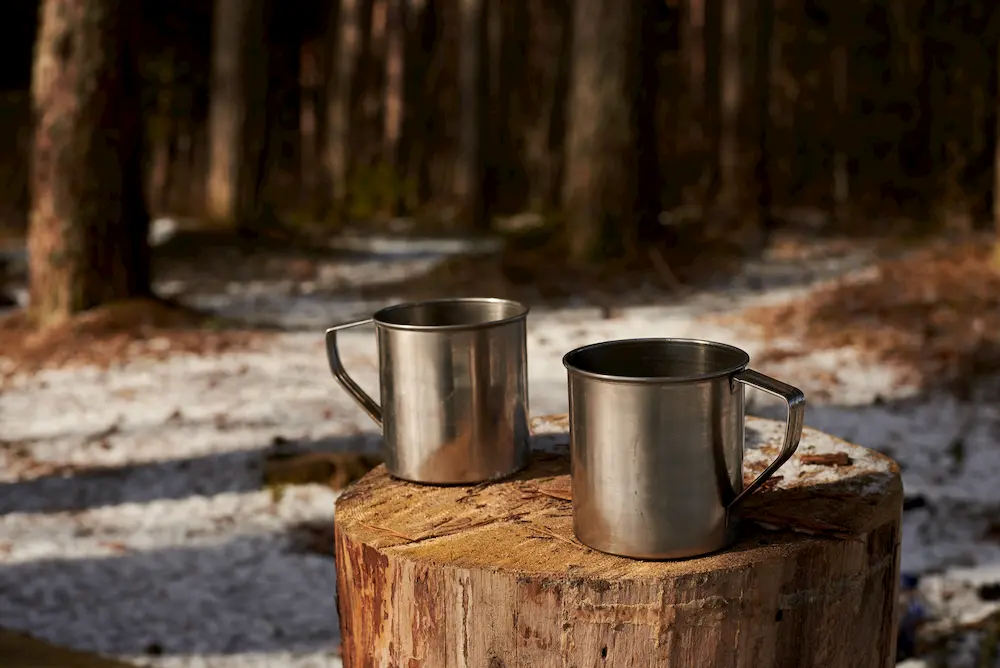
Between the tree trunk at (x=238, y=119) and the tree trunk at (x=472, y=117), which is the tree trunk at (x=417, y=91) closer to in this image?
the tree trunk at (x=472, y=117)

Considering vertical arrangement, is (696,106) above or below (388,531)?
above

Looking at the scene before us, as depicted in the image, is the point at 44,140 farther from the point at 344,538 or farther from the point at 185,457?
the point at 344,538

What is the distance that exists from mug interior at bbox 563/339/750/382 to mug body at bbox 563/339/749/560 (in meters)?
0.06

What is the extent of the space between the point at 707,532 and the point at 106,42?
589cm

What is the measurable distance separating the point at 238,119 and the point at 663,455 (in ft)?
36.0

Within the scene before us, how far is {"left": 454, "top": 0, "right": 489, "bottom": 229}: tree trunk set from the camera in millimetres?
12781

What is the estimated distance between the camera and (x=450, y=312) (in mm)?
2168

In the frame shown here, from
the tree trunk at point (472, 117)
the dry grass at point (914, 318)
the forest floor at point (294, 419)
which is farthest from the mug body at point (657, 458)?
the tree trunk at point (472, 117)

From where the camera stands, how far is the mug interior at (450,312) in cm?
208

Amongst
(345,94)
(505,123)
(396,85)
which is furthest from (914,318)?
(505,123)

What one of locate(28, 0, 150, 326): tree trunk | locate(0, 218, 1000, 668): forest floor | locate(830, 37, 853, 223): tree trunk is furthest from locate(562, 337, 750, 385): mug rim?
Result: locate(830, 37, 853, 223): tree trunk

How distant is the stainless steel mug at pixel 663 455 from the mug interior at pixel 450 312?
43cm

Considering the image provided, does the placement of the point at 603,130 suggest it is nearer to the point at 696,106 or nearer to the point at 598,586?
the point at 598,586

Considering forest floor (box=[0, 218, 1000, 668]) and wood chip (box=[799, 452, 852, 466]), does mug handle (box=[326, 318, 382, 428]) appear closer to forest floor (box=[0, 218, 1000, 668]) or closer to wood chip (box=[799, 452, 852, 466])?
wood chip (box=[799, 452, 852, 466])
